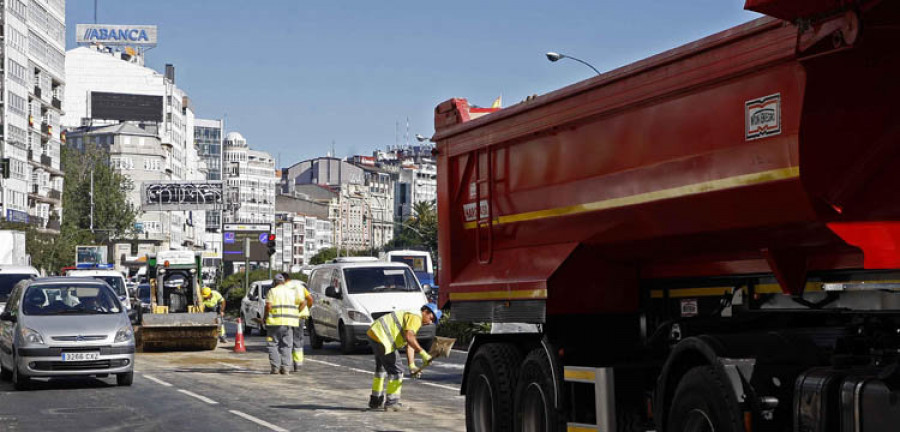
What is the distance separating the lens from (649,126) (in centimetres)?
872

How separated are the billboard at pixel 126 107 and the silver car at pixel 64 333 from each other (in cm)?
14829

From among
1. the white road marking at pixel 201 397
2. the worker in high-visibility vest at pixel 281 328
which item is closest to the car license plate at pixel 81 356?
the white road marking at pixel 201 397

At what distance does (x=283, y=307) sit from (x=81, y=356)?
434 centimetres

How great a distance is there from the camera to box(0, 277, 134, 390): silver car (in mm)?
19922

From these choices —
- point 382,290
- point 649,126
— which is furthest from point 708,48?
point 382,290

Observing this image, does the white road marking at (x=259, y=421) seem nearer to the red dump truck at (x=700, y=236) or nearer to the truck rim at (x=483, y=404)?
the red dump truck at (x=700, y=236)

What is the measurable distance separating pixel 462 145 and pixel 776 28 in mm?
5269

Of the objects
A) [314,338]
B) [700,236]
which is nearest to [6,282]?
[314,338]

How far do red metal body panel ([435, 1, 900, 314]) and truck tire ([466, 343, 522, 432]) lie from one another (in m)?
0.51

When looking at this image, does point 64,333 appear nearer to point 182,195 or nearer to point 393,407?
point 393,407

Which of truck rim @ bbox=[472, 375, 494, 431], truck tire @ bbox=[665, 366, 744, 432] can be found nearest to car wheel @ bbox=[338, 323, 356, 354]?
truck rim @ bbox=[472, 375, 494, 431]

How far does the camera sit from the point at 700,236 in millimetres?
8430

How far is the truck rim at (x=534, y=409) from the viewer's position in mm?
10391

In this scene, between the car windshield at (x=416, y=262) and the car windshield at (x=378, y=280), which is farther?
the car windshield at (x=416, y=262)
